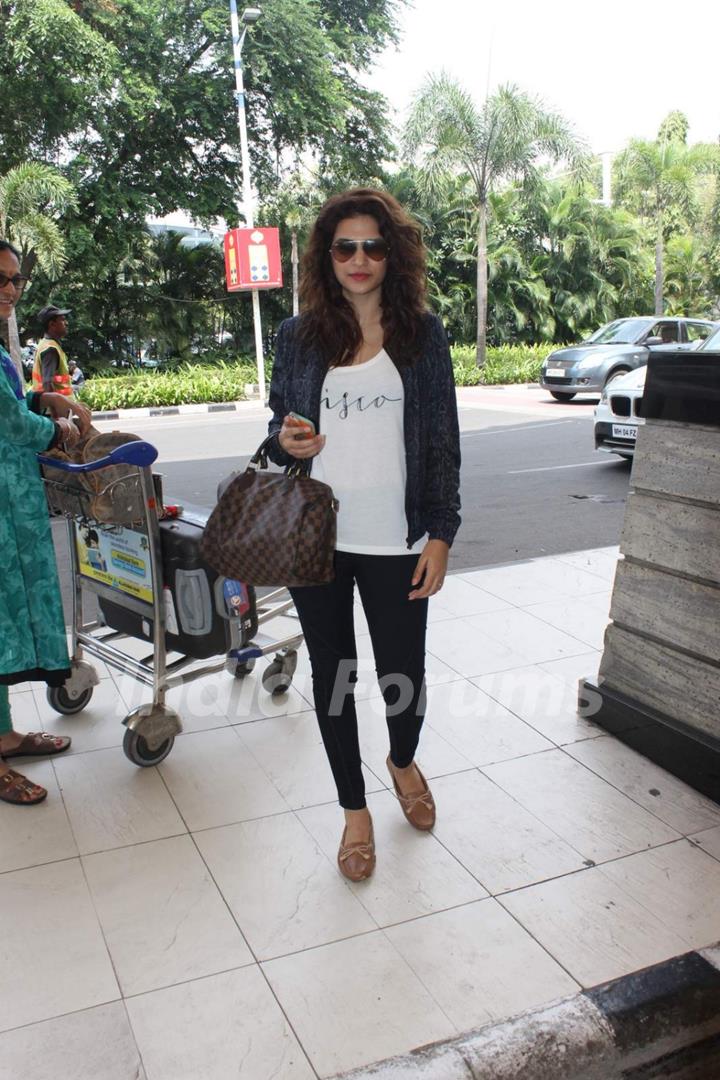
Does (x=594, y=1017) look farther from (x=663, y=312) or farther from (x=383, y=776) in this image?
(x=663, y=312)

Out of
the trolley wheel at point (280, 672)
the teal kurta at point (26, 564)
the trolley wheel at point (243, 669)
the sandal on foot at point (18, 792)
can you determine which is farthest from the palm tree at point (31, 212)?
the sandal on foot at point (18, 792)

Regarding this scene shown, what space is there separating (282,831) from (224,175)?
73.2 ft

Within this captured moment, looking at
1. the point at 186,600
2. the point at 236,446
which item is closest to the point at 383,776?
the point at 186,600

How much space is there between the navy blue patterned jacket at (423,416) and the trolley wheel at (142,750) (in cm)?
119

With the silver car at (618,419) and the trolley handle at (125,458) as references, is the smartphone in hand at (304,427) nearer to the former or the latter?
the trolley handle at (125,458)

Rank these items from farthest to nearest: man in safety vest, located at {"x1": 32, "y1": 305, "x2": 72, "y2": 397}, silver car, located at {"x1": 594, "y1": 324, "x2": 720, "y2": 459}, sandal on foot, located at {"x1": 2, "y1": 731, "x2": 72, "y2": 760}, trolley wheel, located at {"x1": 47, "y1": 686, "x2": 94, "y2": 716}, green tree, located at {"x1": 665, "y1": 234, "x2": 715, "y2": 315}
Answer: green tree, located at {"x1": 665, "y1": 234, "x2": 715, "y2": 315}, silver car, located at {"x1": 594, "y1": 324, "x2": 720, "y2": 459}, man in safety vest, located at {"x1": 32, "y1": 305, "x2": 72, "y2": 397}, trolley wheel, located at {"x1": 47, "y1": 686, "x2": 94, "y2": 716}, sandal on foot, located at {"x1": 2, "y1": 731, "x2": 72, "y2": 760}

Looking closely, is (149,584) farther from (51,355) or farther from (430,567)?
(51,355)

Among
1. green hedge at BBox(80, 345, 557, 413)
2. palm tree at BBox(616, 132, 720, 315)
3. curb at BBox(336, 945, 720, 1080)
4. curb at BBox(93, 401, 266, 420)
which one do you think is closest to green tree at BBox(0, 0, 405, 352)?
green hedge at BBox(80, 345, 557, 413)

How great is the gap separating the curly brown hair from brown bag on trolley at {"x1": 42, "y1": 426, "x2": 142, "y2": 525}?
0.81 meters

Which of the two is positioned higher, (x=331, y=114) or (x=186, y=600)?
(x=331, y=114)

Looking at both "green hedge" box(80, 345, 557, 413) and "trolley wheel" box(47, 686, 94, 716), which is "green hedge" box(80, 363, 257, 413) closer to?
"green hedge" box(80, 345, 557, 413)

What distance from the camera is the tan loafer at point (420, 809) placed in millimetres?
2711

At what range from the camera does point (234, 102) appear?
21250 millimetres

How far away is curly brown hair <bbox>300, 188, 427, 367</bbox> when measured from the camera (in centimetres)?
230
